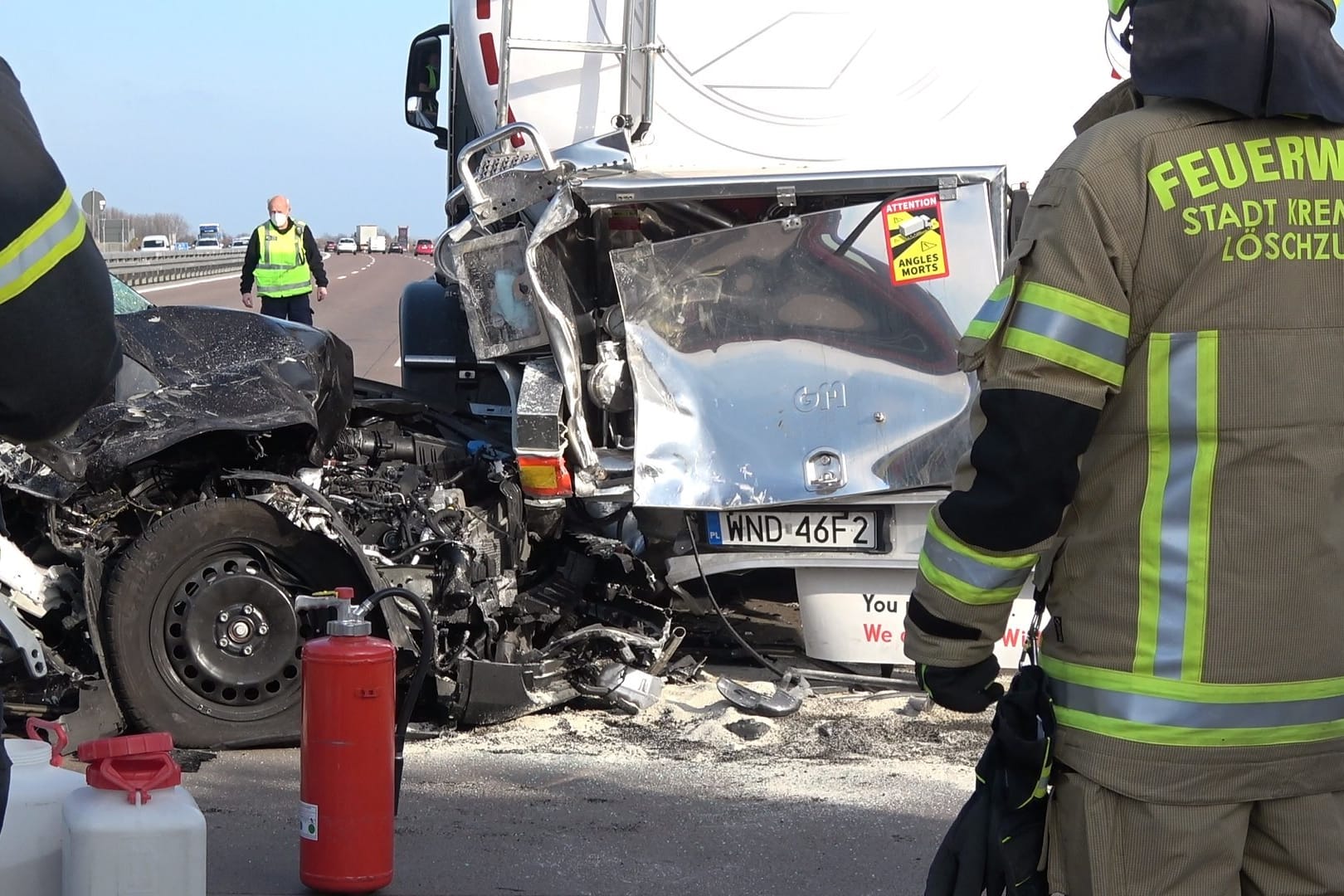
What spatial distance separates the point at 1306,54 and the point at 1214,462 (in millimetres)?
605

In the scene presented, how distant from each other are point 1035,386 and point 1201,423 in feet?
0.80

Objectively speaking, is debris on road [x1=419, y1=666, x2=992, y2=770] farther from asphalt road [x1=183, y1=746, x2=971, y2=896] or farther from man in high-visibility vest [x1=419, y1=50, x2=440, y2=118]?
man in high-visibility vest [x1=419, y1=50, x2=440, y2=118]

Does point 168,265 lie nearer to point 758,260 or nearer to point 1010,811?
point 758,260

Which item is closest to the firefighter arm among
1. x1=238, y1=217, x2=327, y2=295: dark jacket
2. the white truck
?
the white truck

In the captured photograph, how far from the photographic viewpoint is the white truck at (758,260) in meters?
5.45

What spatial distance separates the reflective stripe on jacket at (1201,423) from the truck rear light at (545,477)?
3370 mm

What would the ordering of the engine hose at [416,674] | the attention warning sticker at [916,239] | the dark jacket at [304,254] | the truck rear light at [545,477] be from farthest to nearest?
the dark jacket at [304,254] < the truck rear light at [545,477] < the attention warning sticker at [916,239] < the engine hose at [416,674]

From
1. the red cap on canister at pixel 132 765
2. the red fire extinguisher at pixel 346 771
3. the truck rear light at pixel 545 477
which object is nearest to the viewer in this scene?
the red cap on canister at pixel 132 765

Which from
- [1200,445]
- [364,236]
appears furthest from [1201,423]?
[364,236]

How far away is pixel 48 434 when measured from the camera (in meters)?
2.02

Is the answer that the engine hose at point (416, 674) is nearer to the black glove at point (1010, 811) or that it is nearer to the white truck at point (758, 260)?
the white truck at point (758, 260)

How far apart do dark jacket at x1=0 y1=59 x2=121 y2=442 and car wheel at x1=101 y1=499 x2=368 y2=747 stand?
3.29 metres

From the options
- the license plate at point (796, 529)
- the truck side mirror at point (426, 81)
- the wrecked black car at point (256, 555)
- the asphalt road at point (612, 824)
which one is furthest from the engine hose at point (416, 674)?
the truck side mirror at point (426, 81)

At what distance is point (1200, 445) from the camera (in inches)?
88.0
